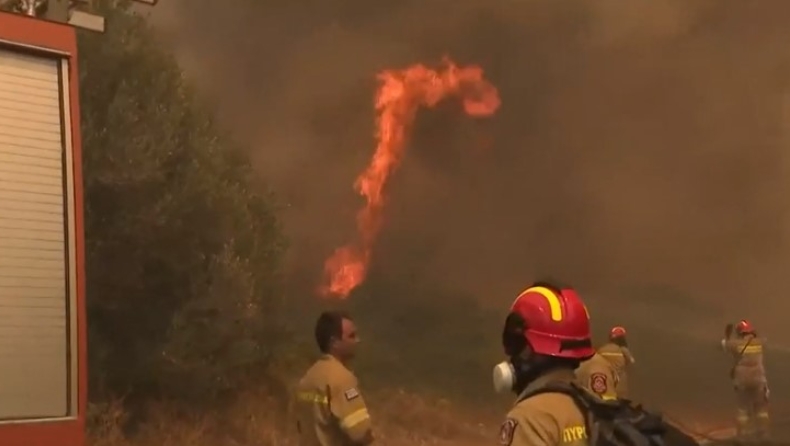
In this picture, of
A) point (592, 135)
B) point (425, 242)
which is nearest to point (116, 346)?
point (425, 242)

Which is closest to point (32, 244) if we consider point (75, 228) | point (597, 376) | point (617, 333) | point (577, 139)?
point (75, 228)

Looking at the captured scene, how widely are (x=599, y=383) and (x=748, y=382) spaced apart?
85.4 inches

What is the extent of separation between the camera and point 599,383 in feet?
19.7

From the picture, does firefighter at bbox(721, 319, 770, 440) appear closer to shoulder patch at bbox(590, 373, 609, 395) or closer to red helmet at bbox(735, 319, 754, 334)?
red helmet at bbox(735, 319, 754, 334)

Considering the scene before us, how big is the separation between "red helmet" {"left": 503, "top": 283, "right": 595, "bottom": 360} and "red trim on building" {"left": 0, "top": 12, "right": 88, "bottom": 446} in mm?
1609

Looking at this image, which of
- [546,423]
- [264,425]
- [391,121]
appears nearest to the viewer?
[546,423]

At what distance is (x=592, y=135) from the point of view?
797cm

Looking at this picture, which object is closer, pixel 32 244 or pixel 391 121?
pixel 32 244

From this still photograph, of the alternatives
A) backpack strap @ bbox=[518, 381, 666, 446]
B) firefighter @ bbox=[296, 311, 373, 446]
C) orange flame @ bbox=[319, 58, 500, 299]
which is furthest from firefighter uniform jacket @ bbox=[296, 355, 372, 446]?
orange flame @ bbox=[319, 58, 500, 299]

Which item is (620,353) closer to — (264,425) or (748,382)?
(748,382)

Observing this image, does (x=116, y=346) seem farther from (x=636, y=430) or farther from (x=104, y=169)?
(x=636, y=430)

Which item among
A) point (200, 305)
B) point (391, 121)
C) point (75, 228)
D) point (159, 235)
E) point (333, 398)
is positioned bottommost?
point (333, 398)

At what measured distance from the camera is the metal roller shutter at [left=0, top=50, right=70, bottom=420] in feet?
11.0

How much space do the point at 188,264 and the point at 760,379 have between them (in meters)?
4.36
